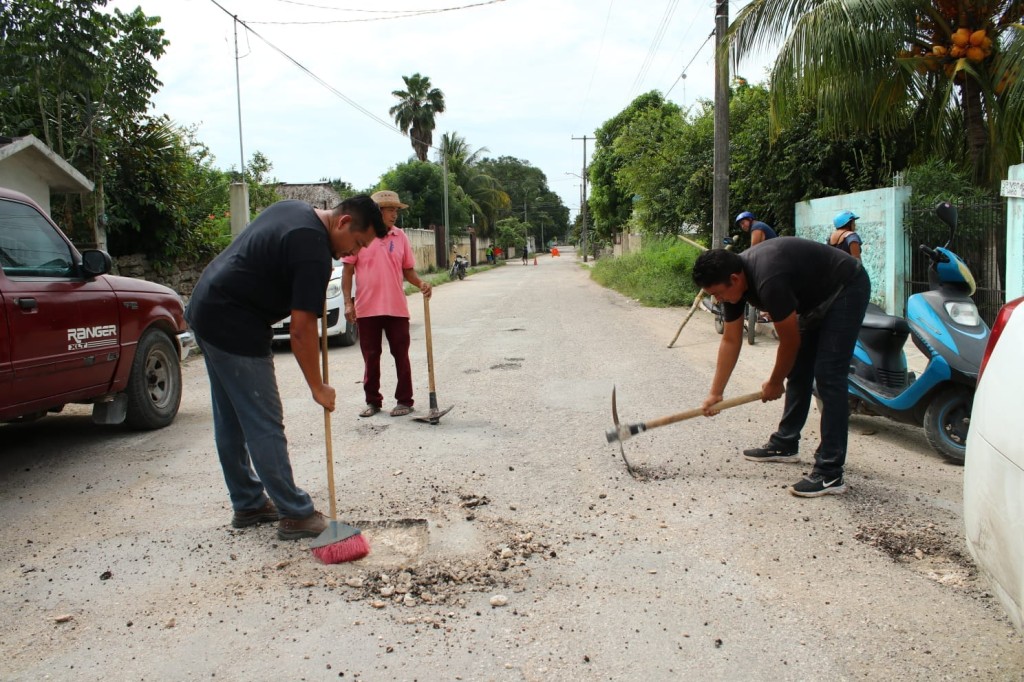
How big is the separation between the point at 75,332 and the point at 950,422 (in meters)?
5.84

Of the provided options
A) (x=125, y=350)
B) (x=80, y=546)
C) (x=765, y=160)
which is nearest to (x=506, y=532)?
(x=80, y=546)

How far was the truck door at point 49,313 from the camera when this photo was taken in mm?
4973

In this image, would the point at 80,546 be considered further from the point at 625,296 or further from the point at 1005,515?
the point at 625,296

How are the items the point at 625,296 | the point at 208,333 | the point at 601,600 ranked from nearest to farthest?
the point at 601,600
the point at 208,333
the point at 625,296

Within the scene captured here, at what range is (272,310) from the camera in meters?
3.95

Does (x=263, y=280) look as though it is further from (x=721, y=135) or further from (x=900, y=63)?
(x=721, y=135)

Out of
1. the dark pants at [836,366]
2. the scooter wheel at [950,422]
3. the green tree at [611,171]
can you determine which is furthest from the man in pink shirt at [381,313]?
the green tree at [611,171]

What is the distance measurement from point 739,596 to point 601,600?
1.89 feet

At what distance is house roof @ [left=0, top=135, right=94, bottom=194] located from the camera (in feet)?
30.6

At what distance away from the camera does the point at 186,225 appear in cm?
1393

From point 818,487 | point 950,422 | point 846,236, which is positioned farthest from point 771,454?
point 846,236

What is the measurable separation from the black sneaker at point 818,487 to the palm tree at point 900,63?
7800mm

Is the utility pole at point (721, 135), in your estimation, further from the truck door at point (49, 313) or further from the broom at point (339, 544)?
the broom at point (339, 544)

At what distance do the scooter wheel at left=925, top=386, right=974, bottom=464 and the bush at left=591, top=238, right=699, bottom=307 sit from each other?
10.9 meters
